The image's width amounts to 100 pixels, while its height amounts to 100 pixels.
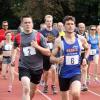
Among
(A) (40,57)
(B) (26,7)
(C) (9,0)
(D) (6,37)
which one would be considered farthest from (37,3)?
(A) (40,57)

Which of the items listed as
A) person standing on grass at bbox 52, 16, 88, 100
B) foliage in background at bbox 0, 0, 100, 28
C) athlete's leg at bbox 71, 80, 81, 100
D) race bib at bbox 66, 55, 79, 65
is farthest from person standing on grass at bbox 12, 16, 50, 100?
foliage in background at bbox 0, 0, 100, 28

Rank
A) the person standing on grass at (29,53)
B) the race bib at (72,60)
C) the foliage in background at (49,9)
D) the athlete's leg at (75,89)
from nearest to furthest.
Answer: the athlete's leg at (75,89) → the race bib at (72,60) → the person standing on grass at (29,53) → the foliage in background at (49,9)

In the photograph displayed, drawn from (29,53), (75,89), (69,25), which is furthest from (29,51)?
(75,89)

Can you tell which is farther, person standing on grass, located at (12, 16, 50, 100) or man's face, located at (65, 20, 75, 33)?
person standing on grass, located at (12, 16, 50, 100)

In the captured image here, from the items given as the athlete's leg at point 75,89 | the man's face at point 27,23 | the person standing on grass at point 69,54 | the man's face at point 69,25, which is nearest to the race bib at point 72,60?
the person standing on grass at point 69,54

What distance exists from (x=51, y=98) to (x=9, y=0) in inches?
1770

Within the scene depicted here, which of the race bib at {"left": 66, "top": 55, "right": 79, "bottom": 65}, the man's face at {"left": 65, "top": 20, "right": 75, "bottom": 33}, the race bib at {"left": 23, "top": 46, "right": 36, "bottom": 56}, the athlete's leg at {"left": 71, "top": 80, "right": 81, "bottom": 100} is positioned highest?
the man's face at {"left": 65, "top": 20, "right": 75, "bottom": 33}

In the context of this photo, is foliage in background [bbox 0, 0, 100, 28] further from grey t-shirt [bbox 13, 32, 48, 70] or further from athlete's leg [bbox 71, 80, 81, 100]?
athlete's leg [bbox 71, 80, 81, 100]

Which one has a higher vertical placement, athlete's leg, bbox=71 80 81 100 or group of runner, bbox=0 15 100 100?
group of runner, bbox=0 15 100 100

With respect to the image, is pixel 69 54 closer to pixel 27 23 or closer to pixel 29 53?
pixel 29 53

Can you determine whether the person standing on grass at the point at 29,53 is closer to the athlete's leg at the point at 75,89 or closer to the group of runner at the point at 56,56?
the group of runner at the point at 56,56

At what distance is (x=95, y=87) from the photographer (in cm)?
1374

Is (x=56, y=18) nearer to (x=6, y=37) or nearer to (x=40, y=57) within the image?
(x=6, y=37)

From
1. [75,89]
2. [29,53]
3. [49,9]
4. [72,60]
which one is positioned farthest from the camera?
[49,9]
